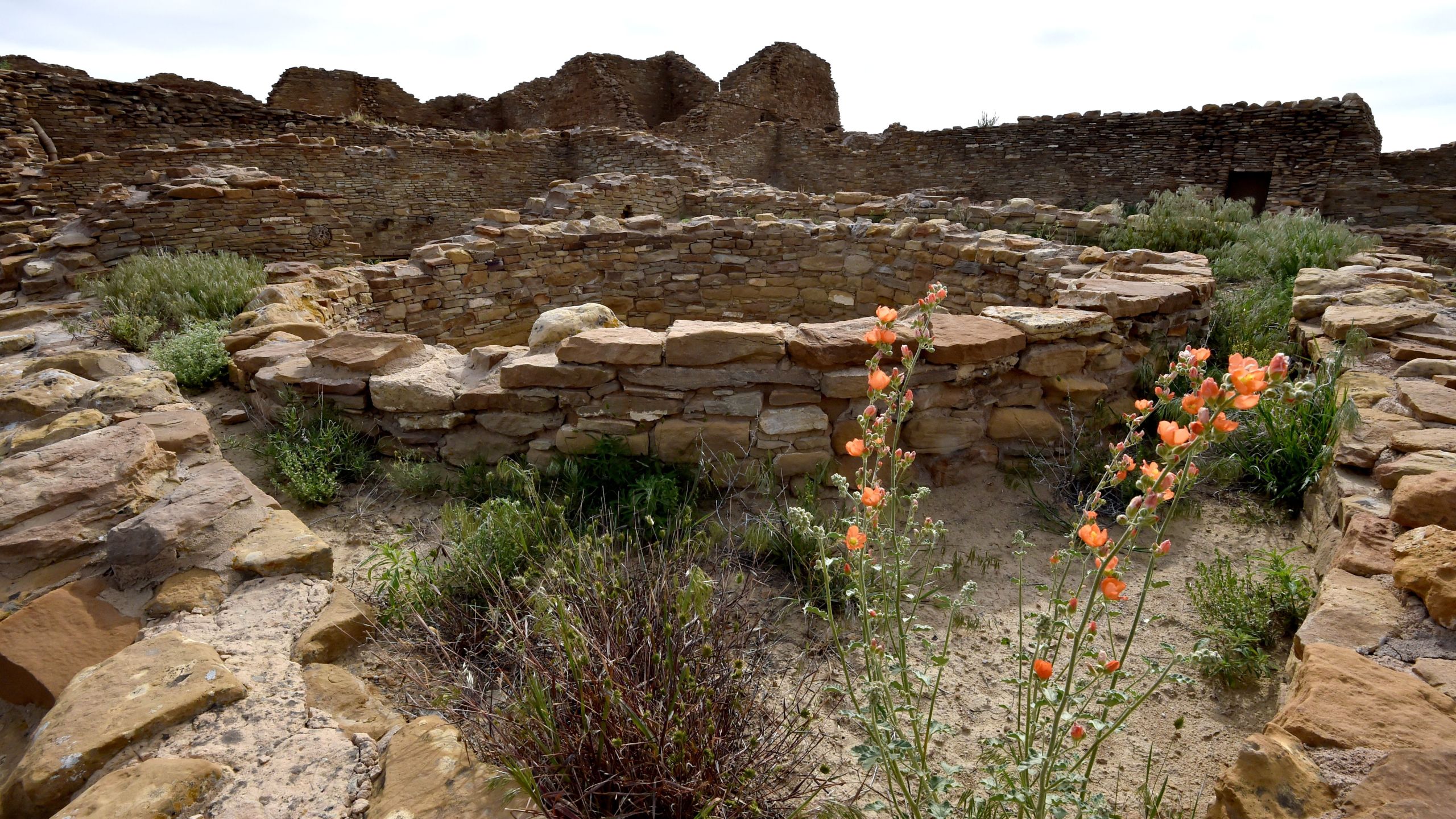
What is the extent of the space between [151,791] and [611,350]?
2259 millimetres

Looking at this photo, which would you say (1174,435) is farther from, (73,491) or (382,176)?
(382,176)

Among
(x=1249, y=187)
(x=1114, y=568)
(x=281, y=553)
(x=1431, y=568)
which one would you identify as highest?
(x=1249, y=187)

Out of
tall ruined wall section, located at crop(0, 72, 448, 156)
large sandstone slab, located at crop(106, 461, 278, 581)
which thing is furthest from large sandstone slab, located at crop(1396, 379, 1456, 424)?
tall ruined wall section, located at crop(0, 72, 448, 156)

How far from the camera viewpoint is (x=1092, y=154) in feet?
46.8

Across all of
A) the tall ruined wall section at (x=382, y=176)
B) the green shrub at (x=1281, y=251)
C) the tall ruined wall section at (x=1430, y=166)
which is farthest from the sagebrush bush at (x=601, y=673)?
the tall ruined wall section at (x=1430, y=166)

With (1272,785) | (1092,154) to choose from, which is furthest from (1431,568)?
(1092,154)

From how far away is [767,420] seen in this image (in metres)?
3.42

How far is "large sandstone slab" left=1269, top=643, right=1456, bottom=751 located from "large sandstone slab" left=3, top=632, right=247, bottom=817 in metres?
2.65

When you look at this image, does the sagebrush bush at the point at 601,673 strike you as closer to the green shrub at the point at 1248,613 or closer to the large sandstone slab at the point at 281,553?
the large sandstone slab at the point at 281,553

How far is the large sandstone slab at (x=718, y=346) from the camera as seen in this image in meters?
3.34

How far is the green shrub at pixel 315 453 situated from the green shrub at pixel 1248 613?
12.3ft

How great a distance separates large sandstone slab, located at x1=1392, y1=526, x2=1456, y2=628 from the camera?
5.99 ft

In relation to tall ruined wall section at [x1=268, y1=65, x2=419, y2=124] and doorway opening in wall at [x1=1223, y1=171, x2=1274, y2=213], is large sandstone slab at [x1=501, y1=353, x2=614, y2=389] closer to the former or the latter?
doorway opening in wall at [x1=1223, y1=171, x2=1274, y2=213]

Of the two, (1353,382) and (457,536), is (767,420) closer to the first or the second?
(457,536)
